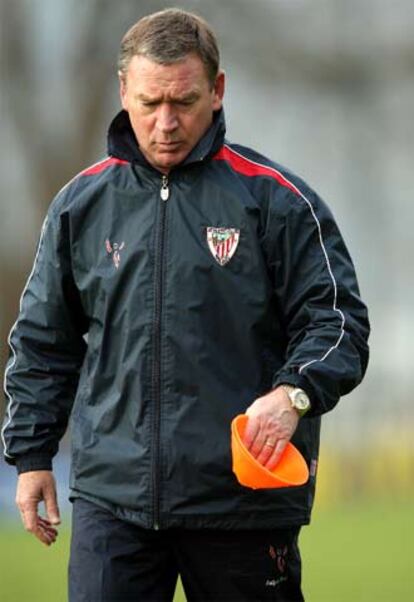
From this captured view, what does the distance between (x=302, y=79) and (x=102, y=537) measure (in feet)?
30.1

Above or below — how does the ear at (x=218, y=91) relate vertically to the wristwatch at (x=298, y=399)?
above

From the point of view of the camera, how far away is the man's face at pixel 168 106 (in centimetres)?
376

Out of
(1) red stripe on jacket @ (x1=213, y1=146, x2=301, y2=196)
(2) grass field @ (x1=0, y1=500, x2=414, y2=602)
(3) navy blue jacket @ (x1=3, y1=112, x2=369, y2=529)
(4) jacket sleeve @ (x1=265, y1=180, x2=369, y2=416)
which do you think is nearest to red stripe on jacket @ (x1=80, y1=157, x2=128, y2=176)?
(3) navy blue jacket @ (x1=3, y1=112, x2=369, y2=529)

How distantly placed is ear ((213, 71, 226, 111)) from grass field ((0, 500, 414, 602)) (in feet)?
12.5

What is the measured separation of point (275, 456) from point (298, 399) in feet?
0.48

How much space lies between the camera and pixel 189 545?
147 inches

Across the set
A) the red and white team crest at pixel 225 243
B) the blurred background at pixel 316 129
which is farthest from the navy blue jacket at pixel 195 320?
the blurred background at pixel 316 129

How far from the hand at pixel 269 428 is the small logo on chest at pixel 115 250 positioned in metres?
0.50

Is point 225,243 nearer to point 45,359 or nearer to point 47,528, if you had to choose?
point 45,359

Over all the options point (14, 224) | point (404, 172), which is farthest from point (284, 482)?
point (404, 172)

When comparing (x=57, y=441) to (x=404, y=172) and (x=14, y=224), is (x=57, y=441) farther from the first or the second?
(x=404, y=172)

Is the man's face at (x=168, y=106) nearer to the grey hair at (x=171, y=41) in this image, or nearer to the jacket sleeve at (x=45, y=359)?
the grey hair at (x=171, y=41)

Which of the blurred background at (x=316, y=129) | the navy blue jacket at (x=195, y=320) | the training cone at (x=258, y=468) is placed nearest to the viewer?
the training cone at (x=258, y=468)

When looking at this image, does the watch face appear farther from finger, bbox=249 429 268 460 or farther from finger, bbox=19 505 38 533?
finger, bbox=19 505 38 533
